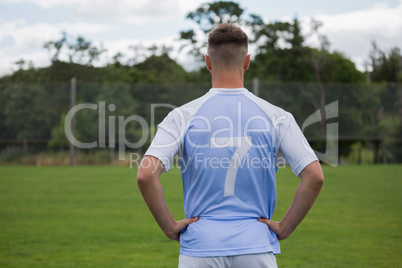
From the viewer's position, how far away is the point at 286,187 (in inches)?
511

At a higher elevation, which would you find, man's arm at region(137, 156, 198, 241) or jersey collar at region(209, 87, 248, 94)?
jersey collar at region(209, 87, 248, 94)

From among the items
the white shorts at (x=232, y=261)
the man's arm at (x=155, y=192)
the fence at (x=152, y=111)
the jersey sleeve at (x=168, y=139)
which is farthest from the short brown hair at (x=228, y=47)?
the fence at (x=152, y=111)

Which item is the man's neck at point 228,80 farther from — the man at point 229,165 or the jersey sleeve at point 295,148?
the jersey sleeve at point 295,148

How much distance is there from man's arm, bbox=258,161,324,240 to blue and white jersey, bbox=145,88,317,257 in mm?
34

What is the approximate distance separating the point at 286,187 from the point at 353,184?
220 centimetres

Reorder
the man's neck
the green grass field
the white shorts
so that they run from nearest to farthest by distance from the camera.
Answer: the white shorts < the man's neck < the green grass field

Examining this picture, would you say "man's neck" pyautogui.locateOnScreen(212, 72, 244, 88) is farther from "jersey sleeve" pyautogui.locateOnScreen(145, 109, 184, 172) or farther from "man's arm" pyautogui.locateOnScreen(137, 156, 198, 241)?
"man's arm" pyautogui.locateOnScreen(137, 156, 198, 241)

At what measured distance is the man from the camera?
1992 mm

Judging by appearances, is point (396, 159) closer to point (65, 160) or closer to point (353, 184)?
point (353, 184)

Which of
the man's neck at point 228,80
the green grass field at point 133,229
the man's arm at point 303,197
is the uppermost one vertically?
the man's neck at point 228,80

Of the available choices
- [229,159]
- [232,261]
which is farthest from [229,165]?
[232,261]

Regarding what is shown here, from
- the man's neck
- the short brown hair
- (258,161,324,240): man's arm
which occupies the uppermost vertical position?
the short brown hair

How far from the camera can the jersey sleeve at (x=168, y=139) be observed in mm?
2027

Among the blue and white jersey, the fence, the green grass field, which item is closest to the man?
the blue and white jersey
